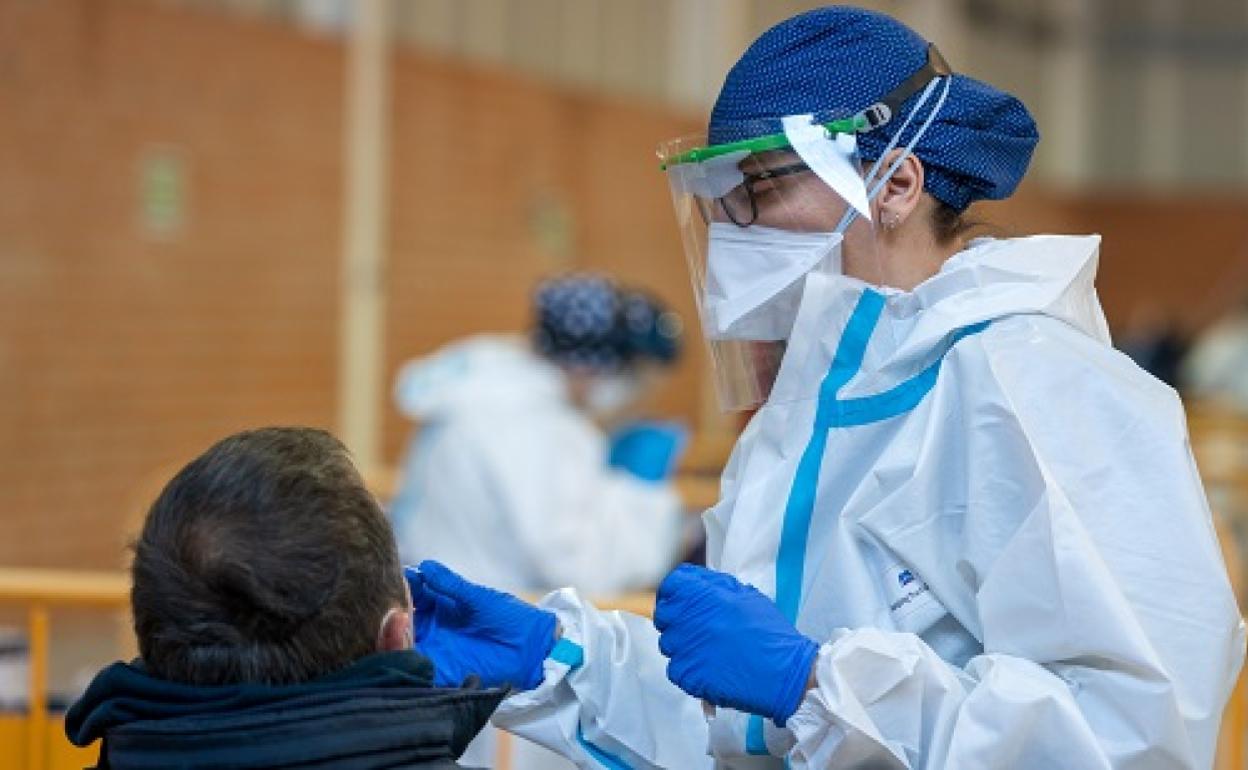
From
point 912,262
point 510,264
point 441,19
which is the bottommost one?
point 510,264

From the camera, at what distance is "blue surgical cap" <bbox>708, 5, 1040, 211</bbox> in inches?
81.0

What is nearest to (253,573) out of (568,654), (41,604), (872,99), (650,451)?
(568,654)

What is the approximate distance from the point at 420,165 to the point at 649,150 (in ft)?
9.43

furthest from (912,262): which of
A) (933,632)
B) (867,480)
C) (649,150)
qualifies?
(649,150)

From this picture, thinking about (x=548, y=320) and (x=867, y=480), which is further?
(x=548, y=320)

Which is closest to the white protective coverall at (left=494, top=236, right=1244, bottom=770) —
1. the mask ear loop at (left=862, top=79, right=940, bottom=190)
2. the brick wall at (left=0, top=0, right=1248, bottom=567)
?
the mask ear loop at (left=862, top=79, right=940, bottom=190)

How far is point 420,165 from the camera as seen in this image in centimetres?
1052

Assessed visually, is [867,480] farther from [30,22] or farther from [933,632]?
[30,22]

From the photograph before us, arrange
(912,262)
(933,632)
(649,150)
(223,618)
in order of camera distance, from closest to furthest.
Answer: (223,618)
(933,632)
(912,262)
(649,150)

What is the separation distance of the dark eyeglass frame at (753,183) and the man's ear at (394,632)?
1.99ft

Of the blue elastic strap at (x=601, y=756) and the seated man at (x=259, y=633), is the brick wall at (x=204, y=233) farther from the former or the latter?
the seated man at (x=259, y=633)

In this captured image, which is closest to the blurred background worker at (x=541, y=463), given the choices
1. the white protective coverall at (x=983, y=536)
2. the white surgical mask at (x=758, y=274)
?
the white surgical mask at (x=758, y=274)

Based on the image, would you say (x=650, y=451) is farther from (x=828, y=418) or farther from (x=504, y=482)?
(x=828, y=418)

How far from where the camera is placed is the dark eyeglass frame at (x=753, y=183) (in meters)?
2.07
